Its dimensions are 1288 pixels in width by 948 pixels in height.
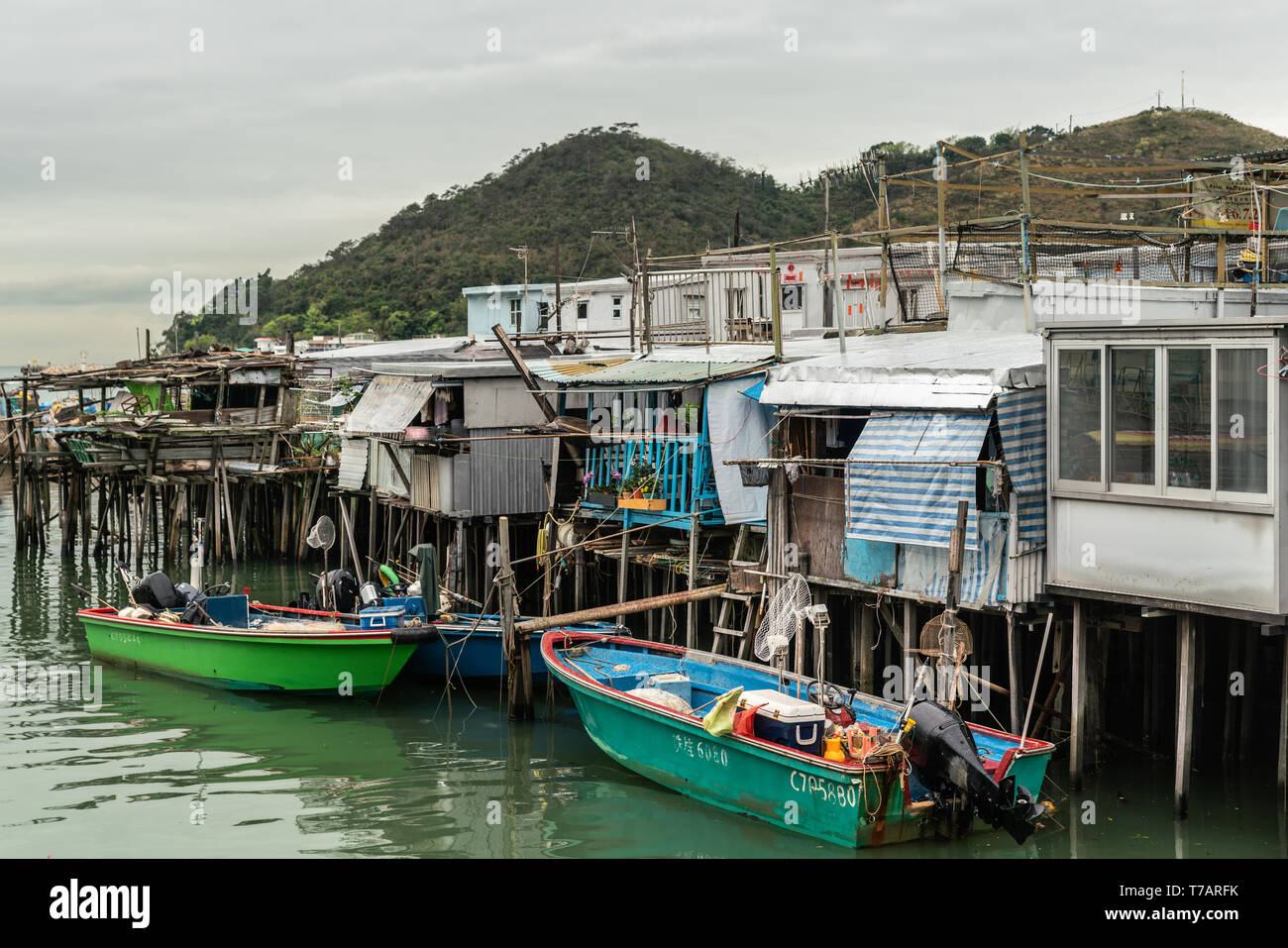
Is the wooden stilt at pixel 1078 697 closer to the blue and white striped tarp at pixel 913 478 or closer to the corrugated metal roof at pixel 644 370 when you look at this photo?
the blue and white striped tarp at pixel 913 478

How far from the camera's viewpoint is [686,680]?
15500 mm

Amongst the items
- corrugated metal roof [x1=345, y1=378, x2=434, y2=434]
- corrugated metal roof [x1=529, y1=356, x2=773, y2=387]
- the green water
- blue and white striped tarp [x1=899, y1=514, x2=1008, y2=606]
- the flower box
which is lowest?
the green water

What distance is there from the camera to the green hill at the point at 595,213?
57.7 metres

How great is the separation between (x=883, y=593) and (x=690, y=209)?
1989 inches

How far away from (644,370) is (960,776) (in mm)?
9520

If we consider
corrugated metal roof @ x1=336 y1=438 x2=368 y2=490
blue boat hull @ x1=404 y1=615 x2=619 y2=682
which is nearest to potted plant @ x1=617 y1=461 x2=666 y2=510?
blue boat hull @ x1=404 y1=615 x2=619 y2=682

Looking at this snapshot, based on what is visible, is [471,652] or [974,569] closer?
[974,569]

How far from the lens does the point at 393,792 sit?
1488cm

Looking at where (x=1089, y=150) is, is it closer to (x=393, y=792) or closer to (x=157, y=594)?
(x=157, y=594)

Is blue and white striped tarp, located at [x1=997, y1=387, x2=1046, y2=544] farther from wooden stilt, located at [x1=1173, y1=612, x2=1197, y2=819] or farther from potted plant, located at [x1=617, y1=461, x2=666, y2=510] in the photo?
potted plant, located at [x1=617, y1=461, x2=666, y2=510]

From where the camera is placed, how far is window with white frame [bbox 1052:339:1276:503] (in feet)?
38.6

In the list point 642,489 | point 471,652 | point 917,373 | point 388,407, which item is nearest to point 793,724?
point 917,373

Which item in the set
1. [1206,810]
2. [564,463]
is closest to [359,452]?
[564,463]

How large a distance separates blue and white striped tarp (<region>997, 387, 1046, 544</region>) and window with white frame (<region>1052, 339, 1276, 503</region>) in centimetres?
35
